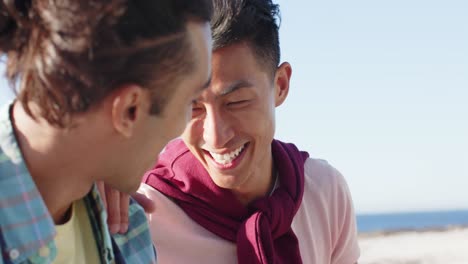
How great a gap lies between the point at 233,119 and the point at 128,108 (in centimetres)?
99

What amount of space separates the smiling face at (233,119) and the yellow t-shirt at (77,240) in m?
0.73

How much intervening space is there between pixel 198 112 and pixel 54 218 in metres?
0.88

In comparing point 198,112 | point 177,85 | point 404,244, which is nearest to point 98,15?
point 177,85

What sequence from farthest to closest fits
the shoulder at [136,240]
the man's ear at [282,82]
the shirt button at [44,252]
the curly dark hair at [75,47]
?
1. the man's ear at [282,82]
2. the shoulder at [136,240]
3. the shirt button at [44,252]
4. the curly dark hair at [75,47]

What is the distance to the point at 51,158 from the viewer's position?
209 cm

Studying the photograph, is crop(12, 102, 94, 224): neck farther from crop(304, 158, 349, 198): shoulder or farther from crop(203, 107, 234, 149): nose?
crop(304, 158, 349, 198): shoulder

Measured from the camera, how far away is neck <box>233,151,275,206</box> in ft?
10.9

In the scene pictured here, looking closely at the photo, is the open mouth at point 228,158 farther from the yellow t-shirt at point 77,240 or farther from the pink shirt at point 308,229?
the yellow t-shirt at point 77,240

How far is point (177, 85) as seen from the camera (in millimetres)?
2184

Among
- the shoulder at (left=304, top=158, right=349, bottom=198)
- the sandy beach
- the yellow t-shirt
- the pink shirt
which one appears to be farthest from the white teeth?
the sandy beach

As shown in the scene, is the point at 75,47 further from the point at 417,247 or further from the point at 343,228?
the point at 417,247

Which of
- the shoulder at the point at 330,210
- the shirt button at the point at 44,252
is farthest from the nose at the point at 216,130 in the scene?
the shirt button at the point at 44,252

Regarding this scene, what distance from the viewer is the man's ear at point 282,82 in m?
3.45

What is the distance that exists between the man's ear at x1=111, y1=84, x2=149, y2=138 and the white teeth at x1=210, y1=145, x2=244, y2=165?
3.19 ft
